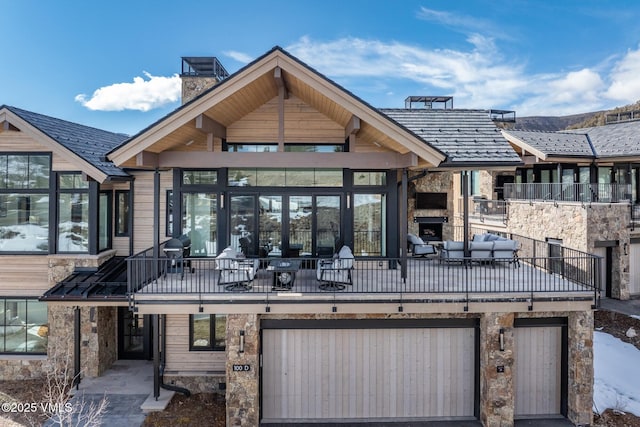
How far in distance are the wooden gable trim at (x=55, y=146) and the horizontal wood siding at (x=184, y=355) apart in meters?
4.30

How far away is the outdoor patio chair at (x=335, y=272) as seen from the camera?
26.1 ft

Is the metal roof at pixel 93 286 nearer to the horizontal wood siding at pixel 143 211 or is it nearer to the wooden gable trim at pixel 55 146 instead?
the horizontal wood siding at pixel 143 211

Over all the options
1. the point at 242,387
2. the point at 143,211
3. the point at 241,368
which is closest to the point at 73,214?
the point at 143,211

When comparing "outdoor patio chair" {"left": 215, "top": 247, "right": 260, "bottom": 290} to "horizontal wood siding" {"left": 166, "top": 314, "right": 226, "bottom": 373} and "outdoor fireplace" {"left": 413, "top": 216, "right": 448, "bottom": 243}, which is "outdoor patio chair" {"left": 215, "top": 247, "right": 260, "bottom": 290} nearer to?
"horizontal wood siding" {"left": 166, "top": 314, "right": 226, "bottom": 373}

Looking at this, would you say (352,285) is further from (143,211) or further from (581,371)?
(143,211)

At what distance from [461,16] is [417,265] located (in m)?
20.5

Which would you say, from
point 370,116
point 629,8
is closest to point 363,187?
point 370,116

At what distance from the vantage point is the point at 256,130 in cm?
1023

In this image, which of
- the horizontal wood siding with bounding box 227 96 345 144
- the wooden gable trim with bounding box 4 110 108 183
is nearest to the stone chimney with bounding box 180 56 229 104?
the horizontal wood siding with bounding box 227 96 345 144

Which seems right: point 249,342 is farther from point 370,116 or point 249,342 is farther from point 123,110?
point 123,110

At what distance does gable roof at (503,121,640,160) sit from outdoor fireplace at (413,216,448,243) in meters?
7.83

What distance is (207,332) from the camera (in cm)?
1015

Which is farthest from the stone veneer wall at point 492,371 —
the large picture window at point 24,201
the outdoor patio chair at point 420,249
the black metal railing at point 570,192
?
the black metal railing at point 570,192

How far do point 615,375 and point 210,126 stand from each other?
12.4 meters
